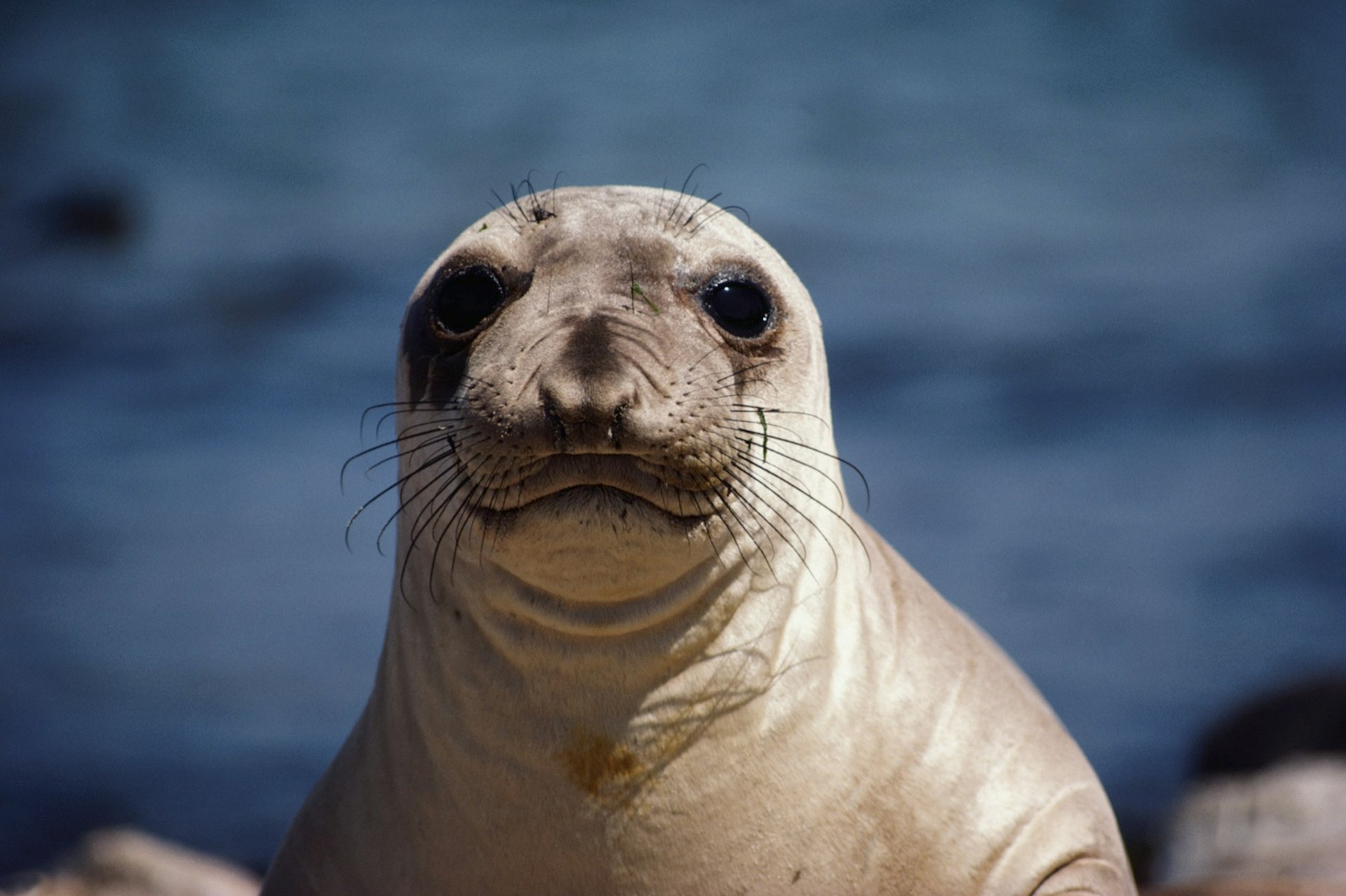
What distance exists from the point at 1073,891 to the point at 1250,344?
15.9 meters

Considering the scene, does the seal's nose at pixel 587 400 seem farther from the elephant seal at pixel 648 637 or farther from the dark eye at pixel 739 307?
the dark eye at pixel 739 307

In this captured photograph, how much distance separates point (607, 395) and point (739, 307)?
0.77 meters

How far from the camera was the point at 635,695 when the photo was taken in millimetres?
3482

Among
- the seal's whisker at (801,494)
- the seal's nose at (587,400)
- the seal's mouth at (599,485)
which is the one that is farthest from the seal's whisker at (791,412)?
the seal's nose at (587,400)

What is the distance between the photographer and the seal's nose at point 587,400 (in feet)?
10.0

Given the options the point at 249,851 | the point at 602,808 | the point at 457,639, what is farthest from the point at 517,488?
the point at 249,851

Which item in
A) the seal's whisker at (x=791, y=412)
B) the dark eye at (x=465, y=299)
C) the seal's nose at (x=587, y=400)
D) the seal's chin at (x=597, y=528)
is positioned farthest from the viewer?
the dark eye at (x=465, y=299)

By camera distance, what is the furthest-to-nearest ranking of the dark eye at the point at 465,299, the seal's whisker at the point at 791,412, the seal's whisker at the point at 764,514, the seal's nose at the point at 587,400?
1. the dark eye at the point at 465,299
2. the seal's whisker at the point at 791,412
3. the seal's whisker at the point at 764,514
4. the seal's nose at the point at 587,400

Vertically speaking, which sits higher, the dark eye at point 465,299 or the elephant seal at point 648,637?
the dark eye at point 465,299

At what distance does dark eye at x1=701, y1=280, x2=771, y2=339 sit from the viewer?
3.69 m

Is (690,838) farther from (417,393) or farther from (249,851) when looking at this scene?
(249,851)

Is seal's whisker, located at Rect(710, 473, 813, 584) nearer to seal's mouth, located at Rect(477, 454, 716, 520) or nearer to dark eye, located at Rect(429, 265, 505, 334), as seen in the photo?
seal's mouth, located at Rect(477, 454, 716, 520)

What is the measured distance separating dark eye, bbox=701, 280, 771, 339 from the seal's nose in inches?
23.6

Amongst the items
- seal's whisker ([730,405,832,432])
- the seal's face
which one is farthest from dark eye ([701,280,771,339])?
seal's whisker ([730,405,832,432])
